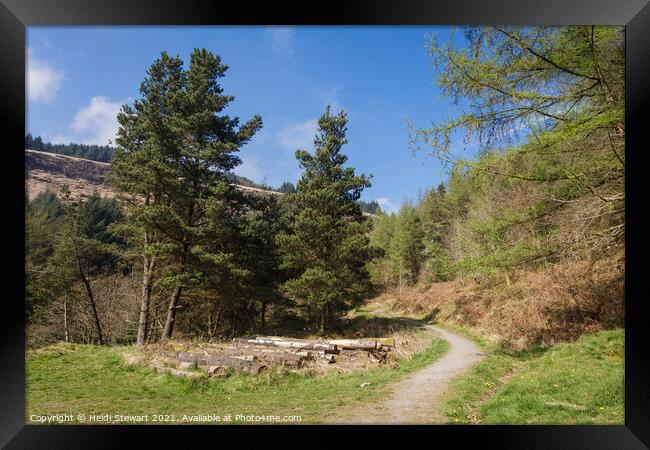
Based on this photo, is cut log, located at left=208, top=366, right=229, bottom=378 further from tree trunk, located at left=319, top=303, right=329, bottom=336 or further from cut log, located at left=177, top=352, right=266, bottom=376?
tree trunk, located at left=319, top=303, right=329, bottom=336

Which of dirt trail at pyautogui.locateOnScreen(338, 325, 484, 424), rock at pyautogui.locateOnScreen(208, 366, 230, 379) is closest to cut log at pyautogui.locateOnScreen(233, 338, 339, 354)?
dirt trail at pyautogui.locateOnScreen(338, 325, 484, 424)

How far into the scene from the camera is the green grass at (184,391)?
13.3 ft

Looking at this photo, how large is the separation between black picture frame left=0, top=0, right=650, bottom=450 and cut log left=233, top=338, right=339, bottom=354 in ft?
9.78

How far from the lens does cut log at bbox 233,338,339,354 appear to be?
655 centimetres

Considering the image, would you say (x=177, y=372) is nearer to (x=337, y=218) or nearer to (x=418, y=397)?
(x=418, y=397)

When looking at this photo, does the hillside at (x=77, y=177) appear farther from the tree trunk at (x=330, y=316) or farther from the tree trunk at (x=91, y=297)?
the tree trunk at (x=330, y=316)

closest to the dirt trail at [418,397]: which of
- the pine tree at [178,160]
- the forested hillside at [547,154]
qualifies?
the forested hillside at [547,154]

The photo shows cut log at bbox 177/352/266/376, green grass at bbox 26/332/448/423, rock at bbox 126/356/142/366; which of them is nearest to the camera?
green grass at bbox 26/332/448/423

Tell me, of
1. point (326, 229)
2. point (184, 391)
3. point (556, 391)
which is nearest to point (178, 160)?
point (326, 229)

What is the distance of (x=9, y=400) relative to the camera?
3416 millimetres

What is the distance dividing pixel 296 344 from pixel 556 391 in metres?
4.80

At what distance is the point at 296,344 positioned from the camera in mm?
6871
